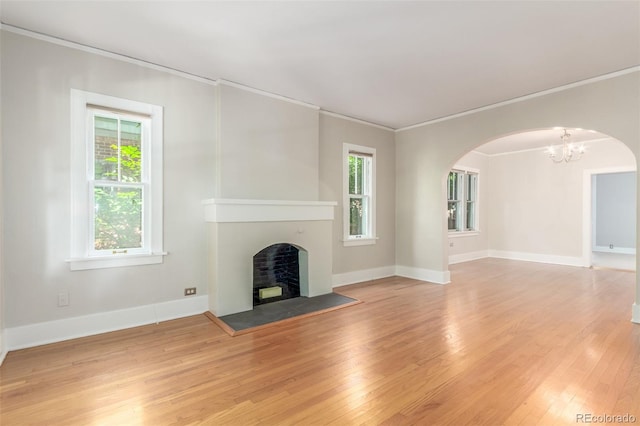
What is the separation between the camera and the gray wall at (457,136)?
3.44 metres

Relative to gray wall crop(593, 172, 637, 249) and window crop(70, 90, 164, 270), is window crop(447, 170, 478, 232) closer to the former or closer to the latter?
gray wall crop(593, 172, 637, 249)

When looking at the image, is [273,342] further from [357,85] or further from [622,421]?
[357,85]

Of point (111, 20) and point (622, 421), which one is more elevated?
point (111, 20)

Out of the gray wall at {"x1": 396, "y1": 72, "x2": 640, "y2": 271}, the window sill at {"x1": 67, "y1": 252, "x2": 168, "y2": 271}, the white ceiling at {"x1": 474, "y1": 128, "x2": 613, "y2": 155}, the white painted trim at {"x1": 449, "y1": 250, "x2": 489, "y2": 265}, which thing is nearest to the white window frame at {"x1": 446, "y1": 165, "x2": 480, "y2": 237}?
the white painted trim at {"x1": 449, "y1": 250, "x2": 489, "y2": 265}

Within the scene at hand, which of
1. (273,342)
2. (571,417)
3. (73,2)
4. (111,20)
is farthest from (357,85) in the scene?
(571,417)

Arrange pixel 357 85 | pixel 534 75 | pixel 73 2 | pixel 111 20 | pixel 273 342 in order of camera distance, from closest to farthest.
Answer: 1. pixel 73 2
2. pixel 111 20
3. pixel 273 342
4. pixel 534 75
5. pixel 357 85

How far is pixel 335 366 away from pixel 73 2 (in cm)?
→ 353

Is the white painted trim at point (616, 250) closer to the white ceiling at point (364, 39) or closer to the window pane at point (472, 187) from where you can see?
the window pane at point (472, 187)

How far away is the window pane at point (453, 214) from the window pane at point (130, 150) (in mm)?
6773

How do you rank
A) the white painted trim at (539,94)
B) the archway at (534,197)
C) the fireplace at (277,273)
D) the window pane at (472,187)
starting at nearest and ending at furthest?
the white painted trim at (539,94)
the fireplace at (277,273)
the archway at (534,197)
the window pane at (472,187)

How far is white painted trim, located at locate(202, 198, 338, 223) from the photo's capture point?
347 centimetres

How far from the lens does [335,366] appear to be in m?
2.39
